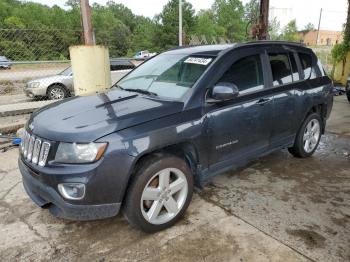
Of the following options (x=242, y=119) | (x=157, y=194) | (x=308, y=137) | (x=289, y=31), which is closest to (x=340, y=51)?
(x=308, y=137)

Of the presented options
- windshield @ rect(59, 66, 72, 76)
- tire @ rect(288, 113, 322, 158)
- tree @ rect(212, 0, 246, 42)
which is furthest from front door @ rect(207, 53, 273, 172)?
tree @ rect(212, 0, 246, 42)

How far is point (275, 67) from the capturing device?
4238 millimetres

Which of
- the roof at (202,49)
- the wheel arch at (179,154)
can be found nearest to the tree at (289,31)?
the roof at (202,49)

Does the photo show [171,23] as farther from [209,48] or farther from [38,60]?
[209,48]

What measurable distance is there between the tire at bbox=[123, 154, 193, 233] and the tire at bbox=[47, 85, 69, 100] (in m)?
9.71

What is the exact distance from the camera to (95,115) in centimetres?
301

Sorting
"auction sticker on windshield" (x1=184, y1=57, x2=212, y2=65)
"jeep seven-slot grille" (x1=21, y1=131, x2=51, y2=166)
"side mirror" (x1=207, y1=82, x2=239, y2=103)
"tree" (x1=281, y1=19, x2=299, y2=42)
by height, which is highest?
"tree" (x1=281, y1=19, x2=299, y2=42)

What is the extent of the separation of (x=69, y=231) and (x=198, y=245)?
1.26 m

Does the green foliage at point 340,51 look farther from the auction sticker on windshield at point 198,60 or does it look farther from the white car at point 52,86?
the auction sticker on windshield at point 198,60

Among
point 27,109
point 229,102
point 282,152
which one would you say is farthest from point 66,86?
point 229,102

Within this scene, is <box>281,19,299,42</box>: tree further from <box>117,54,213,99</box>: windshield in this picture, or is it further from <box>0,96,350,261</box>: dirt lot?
<box>0,96,350,261</box>: dirt lot

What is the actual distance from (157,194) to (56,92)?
9.98m

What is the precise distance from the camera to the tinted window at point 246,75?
12.1ft

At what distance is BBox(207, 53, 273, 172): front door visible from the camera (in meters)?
3.44
